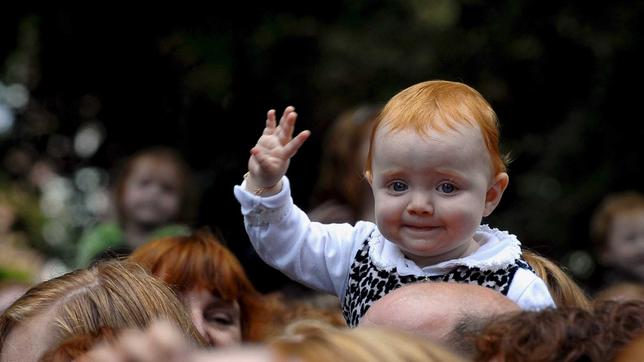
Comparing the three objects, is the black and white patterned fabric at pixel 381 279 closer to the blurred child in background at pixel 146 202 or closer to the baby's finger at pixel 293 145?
the baby's finger at pixel 293 145

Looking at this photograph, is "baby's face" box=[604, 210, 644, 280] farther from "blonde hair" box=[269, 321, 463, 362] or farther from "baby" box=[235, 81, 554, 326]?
"blonde hair" box=[269, 321, 463, 362]

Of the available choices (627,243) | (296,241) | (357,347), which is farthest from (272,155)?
(627,243)

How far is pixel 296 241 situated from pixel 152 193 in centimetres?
346

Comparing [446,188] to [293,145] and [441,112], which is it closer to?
[441,112]

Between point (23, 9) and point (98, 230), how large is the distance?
2.03m

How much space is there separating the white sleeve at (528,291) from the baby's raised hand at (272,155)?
64 cm

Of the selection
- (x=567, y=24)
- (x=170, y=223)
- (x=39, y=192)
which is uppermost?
(x=567, y=24)

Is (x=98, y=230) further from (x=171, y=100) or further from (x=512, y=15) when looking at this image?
(x=512, y=15)

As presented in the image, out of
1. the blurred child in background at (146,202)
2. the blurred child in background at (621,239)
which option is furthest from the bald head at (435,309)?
the blurred child in background at (621,239)

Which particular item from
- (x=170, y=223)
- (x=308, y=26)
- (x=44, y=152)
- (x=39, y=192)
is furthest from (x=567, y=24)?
(x=39, y=192)

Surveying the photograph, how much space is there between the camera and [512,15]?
8.15 m

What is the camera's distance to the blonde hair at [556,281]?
10.1ft

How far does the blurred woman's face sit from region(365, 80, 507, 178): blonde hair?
99 cm

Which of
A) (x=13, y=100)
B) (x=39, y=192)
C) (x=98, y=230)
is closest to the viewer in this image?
(x=98, y=230)
